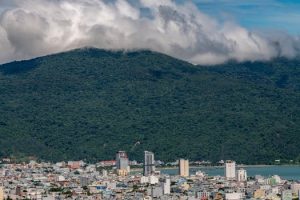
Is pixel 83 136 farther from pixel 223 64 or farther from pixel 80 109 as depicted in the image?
pixel 223 64

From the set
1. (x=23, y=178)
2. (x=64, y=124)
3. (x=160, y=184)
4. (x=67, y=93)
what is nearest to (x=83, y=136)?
(x=64, y=124)

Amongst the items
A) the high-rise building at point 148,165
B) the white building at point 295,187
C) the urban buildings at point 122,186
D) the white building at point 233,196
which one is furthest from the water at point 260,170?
the white building at point 233,196

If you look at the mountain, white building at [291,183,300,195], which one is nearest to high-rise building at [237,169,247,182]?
white building at [291,183,300,195]

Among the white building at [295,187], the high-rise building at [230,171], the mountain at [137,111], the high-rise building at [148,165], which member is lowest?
the white building at [295,187]

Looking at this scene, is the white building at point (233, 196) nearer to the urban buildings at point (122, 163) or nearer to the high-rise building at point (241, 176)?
the high-rise building at point (241, 176)

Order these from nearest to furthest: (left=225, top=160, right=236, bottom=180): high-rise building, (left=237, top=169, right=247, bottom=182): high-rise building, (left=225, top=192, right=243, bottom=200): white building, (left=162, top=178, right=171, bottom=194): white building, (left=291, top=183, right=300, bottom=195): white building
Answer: (left=225, top=192, right=243, bottom=200): white building < (left=291, top=183, right=300, bottom=195): white building < (left=162, top=178, right=171, bottom=194): white building < (left=237, top=169, right=247, bottom=182): high-rise building < (left=225, top=160, right=236, bottom=180): high-rise building

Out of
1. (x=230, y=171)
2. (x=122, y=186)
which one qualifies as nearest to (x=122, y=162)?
(x=230, y=171)

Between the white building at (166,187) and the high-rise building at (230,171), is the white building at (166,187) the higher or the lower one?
the lower one

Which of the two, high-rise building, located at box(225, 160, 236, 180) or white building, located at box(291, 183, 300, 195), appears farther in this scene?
high-rise building, located at box(225, 160, 236, 180)

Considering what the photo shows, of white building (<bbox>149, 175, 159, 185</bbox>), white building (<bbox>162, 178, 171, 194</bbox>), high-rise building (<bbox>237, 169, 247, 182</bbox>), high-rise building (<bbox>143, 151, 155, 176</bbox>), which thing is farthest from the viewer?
high-rise building (<bbox>143, 151, 155, 176</bbox>)

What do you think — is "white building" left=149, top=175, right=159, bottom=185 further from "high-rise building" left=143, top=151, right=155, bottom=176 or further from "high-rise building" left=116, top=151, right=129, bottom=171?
"high-rise building" left=116, top=151, right=129, bottom=171
